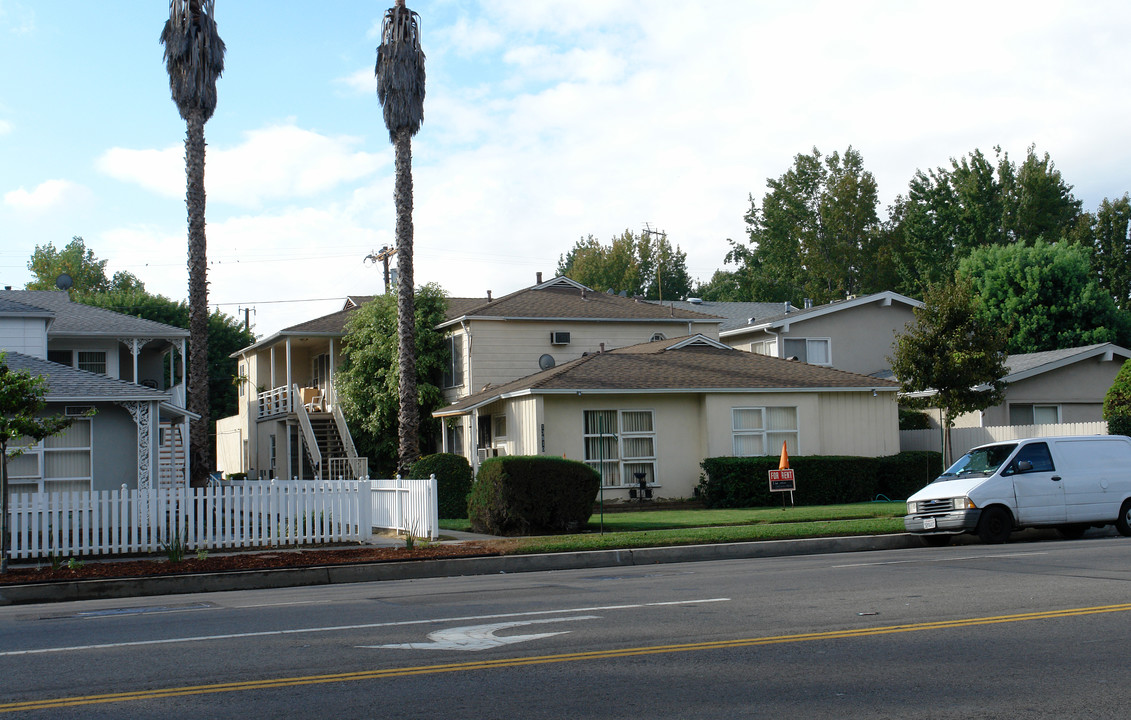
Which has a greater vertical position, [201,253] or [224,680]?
[201,253]

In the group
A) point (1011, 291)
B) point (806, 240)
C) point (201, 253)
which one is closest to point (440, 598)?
point (201, 253)

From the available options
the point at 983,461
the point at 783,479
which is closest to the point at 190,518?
the point at 783,479

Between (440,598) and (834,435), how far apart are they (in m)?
19.1

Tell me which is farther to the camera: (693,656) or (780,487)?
(780,487)

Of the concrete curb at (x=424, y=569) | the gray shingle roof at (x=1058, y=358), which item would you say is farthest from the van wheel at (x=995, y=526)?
the gray shingle roof at (x=1058, y=358)

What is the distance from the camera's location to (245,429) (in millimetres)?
44719

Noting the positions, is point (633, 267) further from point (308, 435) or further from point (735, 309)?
point (308, 435)

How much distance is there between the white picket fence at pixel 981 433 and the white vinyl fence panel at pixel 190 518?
17.6 m

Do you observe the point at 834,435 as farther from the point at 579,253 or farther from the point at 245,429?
the point at 579,253

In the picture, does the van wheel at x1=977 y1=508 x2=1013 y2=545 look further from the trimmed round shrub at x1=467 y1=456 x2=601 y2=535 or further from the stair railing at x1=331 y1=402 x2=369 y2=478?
the stair railing at x1=331 y1=402 x2=369 y2=478

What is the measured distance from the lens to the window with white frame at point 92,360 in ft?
103

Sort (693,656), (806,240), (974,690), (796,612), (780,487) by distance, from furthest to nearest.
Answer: (806,240), (780,487), (796,612), (693,656), (974,690)

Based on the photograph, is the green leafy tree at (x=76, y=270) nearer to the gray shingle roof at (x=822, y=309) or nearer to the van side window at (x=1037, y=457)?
the gray shingle roof at (x=822, y=309)

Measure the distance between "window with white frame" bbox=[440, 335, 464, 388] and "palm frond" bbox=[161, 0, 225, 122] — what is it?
11.9m
